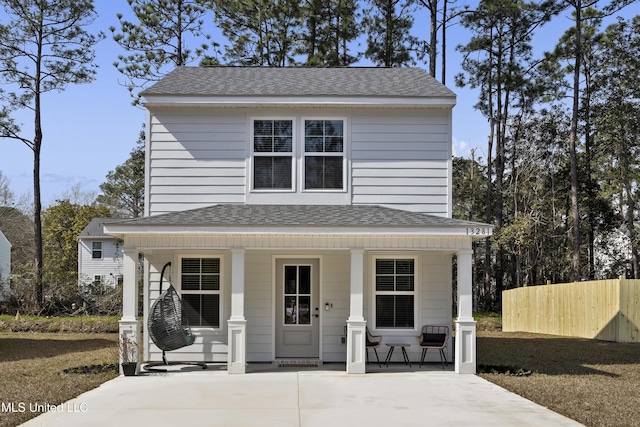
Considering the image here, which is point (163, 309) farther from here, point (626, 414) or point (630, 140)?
point (630, 140)

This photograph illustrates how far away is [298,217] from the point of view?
1318 cm

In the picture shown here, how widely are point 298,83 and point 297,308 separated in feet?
16.2

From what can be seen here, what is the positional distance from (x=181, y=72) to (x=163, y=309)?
597 cm

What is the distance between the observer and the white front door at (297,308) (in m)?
14.5

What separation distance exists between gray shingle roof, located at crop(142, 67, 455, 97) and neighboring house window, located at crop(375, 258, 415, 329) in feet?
11.2

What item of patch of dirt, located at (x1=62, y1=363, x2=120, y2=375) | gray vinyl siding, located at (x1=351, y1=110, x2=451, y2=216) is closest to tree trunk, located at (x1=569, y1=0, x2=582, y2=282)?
gray vinyl siding, located at (x1=351, y1=110, x2=451, y2=216)

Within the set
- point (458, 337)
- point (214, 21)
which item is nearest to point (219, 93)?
point (458, 337)

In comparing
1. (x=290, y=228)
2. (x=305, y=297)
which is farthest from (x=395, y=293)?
(x=290, y=228)

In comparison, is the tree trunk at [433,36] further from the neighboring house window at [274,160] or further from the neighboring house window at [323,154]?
the neighboring house window at [274,160]

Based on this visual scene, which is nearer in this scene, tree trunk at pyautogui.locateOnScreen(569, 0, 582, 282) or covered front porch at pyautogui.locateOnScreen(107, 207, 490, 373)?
covered front porch at pyautogui.locateOnScreen(107, 207, 490, 373)

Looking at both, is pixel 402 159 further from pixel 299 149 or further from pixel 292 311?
pixel 292 311

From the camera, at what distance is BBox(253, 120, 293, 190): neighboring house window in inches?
576

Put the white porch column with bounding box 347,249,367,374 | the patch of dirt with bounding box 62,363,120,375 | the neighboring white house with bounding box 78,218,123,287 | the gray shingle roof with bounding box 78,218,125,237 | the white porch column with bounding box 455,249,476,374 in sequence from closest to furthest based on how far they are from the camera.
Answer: the white porch column with bounding box 347,249,367,374 < the white porch column with bounding box 455,249,476,374 < the patch of dirt with bounding box 62,363,120,375 < the gray shingle roof with bounding box 78,218,125,237 < the neighboring white house with bounding box 78,218,123,287

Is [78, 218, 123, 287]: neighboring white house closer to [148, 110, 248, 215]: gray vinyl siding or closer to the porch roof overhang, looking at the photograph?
[148, 110, 248, 215]: gray vinyl siding
